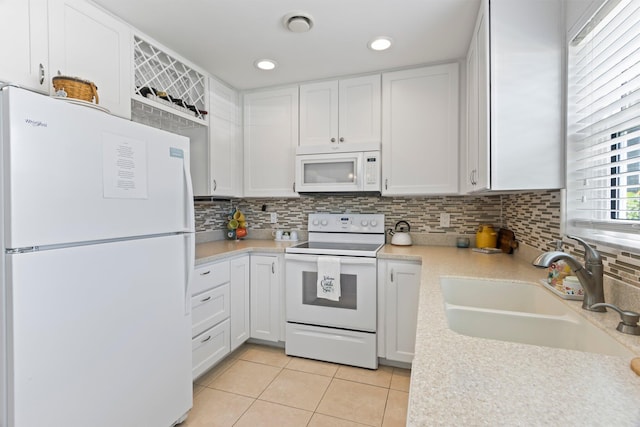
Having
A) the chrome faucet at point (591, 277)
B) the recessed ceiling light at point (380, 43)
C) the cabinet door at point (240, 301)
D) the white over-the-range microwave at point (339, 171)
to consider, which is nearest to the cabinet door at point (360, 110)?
the white over-the-range microwave at point (339, 171)

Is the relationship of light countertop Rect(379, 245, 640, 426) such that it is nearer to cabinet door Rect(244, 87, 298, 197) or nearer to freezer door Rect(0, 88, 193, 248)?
freezer door Rect(0, 88, 193, 248)

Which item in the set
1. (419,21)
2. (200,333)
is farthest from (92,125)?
(419,21)

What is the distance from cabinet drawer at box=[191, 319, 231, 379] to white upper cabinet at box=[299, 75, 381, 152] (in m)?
1.55

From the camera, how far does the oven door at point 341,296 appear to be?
2.26 m

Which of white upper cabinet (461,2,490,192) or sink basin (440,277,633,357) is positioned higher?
white upper cabinet (461,2,490,192)

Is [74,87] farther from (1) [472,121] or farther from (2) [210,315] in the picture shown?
(1) [472,121]

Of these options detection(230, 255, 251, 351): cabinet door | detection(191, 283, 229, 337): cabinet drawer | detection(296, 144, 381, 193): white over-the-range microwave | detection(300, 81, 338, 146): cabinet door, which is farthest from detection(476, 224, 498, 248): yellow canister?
detection(191, 283, 229, 337): cabinet drawer

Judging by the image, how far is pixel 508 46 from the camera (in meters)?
1.48

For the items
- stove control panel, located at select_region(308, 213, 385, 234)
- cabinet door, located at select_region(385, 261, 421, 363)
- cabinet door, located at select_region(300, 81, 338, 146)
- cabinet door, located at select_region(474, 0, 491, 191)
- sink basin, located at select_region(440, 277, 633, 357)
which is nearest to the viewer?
sink basin, located at select_region(440, 277, 633, 357)

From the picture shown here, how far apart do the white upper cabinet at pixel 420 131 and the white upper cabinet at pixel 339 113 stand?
3.8 inches

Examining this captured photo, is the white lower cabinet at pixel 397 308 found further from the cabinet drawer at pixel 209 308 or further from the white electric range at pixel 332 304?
the cabinet drawer at pixel 209 308

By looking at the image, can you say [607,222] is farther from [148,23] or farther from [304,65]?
[148,23]

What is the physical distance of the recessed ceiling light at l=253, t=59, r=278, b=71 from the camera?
2314 mm

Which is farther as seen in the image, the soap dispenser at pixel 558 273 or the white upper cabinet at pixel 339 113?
the white upper cabinet at pixel 339 113
